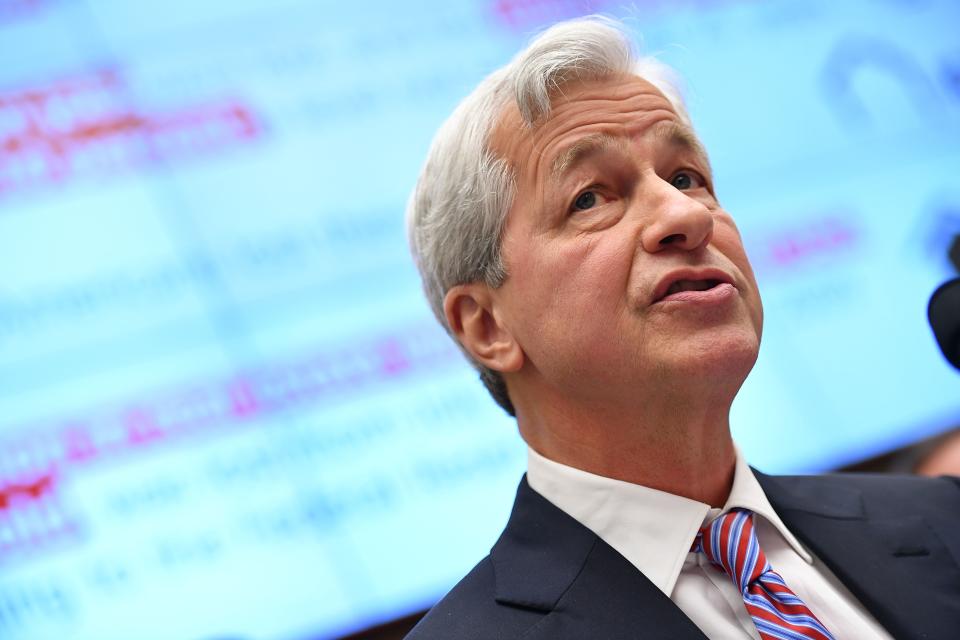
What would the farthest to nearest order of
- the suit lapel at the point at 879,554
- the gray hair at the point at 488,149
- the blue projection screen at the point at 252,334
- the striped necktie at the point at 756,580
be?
the blue projection screen at the point at 252,334 → the gray hair at the point at 488,149 → the suit lapel at the point at 879,554 → the striped necktie at the point at 756,580

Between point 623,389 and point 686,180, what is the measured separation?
1.31 feet

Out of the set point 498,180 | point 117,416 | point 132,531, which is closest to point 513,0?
point 498,180

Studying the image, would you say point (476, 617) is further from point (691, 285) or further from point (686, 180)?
point (686, 180)

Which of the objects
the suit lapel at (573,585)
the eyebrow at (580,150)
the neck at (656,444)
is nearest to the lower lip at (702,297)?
the neck at (656,444)

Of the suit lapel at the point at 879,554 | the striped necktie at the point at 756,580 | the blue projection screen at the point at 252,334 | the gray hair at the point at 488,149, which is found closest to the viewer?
the striped necktie at the point at 756,580

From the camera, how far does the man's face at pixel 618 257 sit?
4.61ft

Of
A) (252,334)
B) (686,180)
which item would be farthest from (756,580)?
(252,334)

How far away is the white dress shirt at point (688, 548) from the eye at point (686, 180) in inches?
18.3

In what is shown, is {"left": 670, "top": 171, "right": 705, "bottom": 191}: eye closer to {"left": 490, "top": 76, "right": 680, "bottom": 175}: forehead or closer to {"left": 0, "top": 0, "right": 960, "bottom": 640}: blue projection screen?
{"left": 490, "top": 76, "right": 680, "bottom": 175}: forehead

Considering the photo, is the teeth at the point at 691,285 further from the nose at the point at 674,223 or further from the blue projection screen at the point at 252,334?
the blue projection screen at the point at 252,334

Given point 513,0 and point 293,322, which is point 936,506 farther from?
point 513,0

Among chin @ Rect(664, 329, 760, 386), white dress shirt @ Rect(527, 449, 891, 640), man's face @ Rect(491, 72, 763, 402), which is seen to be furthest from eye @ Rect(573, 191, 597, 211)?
white dress shirt @ Rect(527, 449, 891, 640)

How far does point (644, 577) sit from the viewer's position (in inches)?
54.4

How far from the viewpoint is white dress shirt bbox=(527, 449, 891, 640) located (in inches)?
54.9
